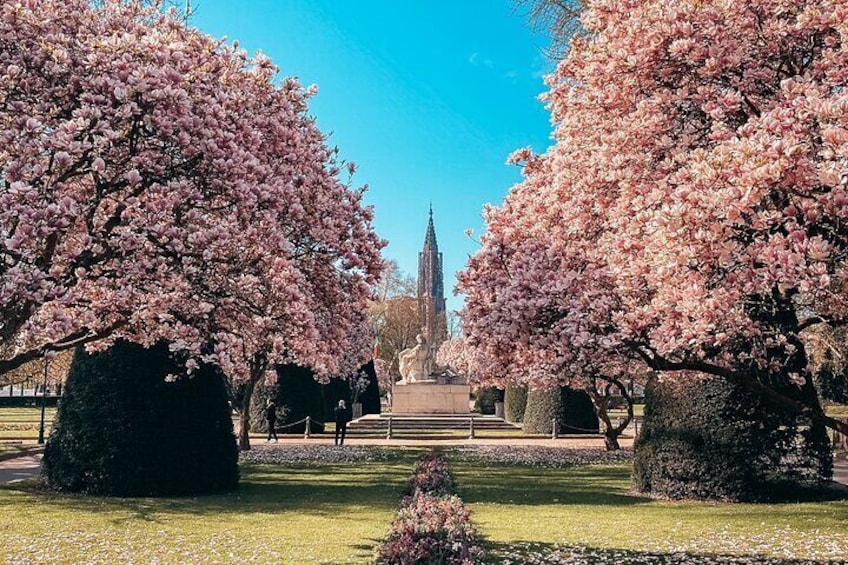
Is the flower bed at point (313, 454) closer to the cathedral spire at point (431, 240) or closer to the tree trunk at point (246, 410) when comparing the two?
the tree trunk at point (246, 410)

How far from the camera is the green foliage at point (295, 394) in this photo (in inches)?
1275

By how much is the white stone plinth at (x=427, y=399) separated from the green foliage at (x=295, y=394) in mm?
13440

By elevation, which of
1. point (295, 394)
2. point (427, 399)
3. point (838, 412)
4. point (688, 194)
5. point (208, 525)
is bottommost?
point (208, 525)

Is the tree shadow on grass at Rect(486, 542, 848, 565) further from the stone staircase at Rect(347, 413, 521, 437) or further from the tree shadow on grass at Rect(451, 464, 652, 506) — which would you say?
the stone staircase at Rect(347, 413, 521, 437)

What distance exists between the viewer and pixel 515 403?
4369 centimetres

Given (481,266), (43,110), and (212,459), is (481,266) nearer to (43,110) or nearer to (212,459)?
(212,459)

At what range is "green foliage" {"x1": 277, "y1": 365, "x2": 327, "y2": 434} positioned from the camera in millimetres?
32375

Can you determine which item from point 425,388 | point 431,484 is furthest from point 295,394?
point 431,484

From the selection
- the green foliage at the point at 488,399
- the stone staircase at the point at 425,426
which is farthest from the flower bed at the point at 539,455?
the green foliage at the point at 488,399

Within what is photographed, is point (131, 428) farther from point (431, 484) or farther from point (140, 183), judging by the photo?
point (140, 183)

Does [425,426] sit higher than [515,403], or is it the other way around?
[515,403]

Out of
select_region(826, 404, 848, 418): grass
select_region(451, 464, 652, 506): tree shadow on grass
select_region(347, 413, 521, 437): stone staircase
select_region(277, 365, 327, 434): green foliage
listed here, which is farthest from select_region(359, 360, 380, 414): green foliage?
select_region(451, 464, 652, 506): tree shadow on grass

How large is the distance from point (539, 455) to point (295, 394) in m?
12.1

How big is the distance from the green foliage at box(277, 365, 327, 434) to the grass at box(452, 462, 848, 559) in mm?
16326
